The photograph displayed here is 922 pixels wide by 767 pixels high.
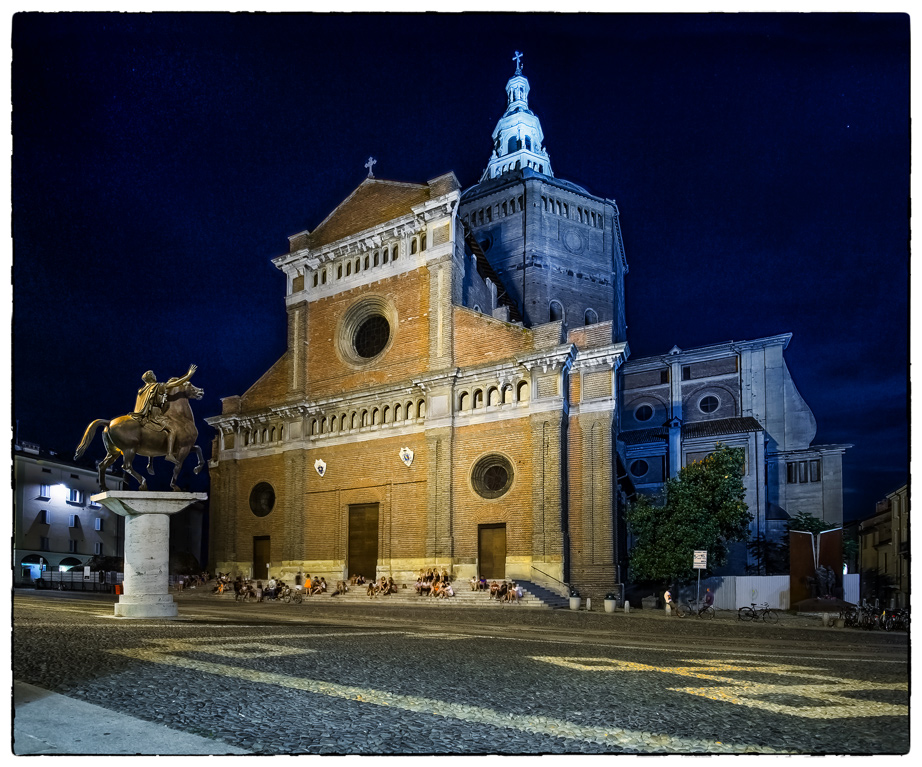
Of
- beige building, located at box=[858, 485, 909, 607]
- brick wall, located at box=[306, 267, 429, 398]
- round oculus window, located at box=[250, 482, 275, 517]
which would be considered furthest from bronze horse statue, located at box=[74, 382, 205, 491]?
beige building, located at box=[858, 485, 909, 607]

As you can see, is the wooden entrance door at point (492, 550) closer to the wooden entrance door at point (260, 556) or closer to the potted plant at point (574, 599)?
the potted plant at point (574, 599)

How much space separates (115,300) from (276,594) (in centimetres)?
535

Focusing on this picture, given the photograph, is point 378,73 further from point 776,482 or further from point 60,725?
point 60,725

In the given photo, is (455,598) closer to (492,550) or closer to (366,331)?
(492,550)

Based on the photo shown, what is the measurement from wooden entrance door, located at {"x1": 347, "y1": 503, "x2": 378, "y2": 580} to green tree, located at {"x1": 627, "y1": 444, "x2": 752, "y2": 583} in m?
3.92

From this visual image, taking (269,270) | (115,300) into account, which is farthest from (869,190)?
(115,300)

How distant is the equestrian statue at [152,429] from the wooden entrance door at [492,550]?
479 cm

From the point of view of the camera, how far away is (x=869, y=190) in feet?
28.3

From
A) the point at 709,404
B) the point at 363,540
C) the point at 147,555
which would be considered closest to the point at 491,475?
the point at 363,540

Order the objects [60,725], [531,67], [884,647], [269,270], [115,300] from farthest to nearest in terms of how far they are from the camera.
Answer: [269,270] → [115,300] → [531,67] → [884,647] → [60,725]

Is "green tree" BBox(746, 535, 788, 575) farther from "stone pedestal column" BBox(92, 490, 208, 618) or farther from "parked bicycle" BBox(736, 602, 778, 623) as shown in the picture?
"stone pedestal column" BBox(92, 490, 208, 618)

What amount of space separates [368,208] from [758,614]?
7426 millimetres

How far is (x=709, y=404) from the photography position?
10859mm

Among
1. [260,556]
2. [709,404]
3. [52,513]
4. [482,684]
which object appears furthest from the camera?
[260,556]
